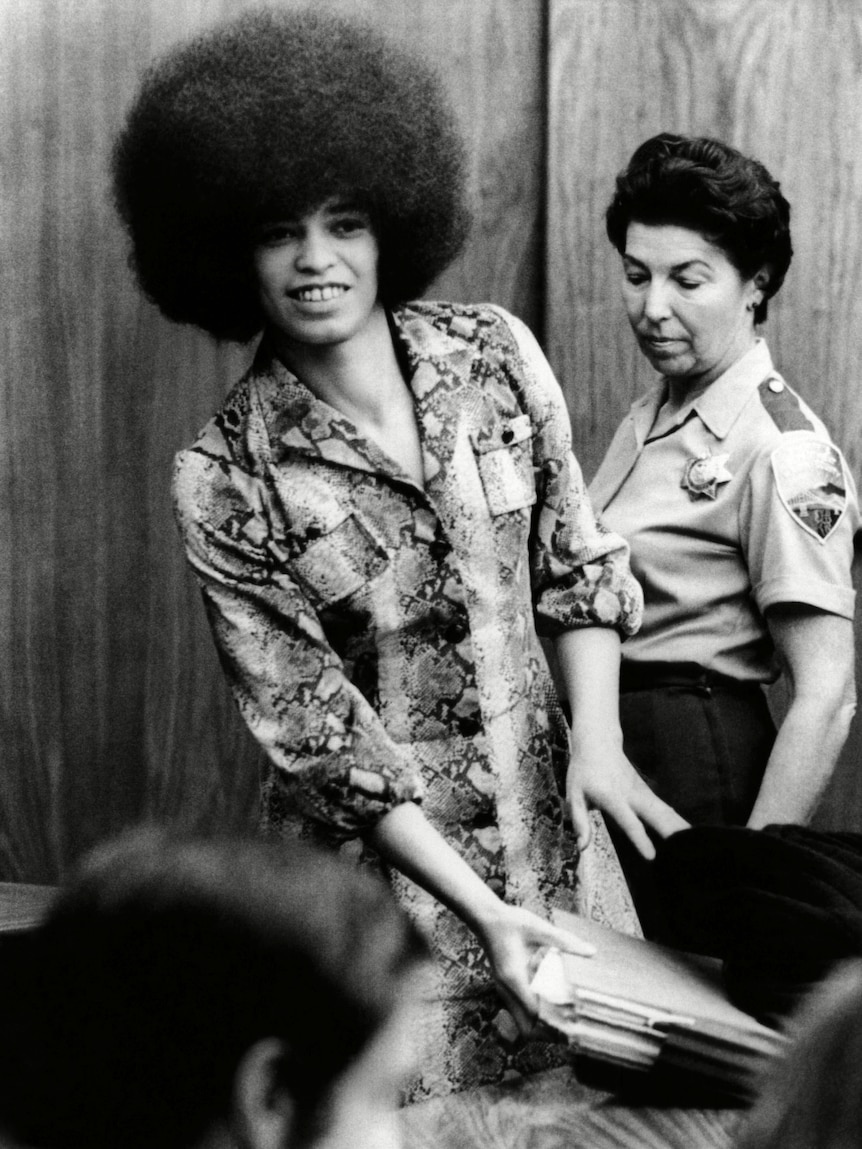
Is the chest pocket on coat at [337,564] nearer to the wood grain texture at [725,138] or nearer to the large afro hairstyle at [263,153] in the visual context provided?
the large afro hairstyle at [263,153]

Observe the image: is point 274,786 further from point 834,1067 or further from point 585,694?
point 834,1067

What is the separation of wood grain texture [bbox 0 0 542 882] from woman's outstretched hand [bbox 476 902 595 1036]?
58.4 inches

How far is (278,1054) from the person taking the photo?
1.05 m

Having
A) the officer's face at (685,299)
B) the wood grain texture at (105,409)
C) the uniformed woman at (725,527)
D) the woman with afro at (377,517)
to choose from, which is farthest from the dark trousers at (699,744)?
the wood grain texture at (105,409)

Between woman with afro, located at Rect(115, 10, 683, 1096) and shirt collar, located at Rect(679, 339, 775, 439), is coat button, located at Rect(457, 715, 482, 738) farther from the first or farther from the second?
shirt collar, located at Rect(679, 339, 775, 439)

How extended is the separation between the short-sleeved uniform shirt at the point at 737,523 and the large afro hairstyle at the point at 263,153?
0.47 metres

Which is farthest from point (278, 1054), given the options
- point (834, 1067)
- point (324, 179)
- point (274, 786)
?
point (324, 179)

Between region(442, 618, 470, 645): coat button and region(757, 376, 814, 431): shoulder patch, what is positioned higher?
region(757, 376, 814, 431): shoulder patch

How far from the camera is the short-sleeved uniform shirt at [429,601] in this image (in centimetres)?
193

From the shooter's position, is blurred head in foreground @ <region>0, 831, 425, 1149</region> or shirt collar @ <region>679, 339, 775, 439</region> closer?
blurred head in foreground @ <region>0, 831, 425, 1149</region>

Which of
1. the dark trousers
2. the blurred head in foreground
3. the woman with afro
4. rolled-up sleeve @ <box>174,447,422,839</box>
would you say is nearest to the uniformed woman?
the dark trousers

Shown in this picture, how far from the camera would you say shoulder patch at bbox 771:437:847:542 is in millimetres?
2201

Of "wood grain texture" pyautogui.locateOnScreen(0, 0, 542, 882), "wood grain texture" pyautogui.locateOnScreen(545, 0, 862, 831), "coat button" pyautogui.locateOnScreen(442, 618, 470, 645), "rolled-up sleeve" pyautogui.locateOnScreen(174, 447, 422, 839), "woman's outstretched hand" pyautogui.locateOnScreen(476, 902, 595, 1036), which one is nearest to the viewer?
"woman's outstretched hand" pyautogui.locateOnScreen(476, 902, 595, 1036)

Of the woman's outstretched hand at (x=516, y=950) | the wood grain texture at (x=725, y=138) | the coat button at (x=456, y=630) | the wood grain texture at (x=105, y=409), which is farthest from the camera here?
the wood grain texture at (x=105, y=409)
